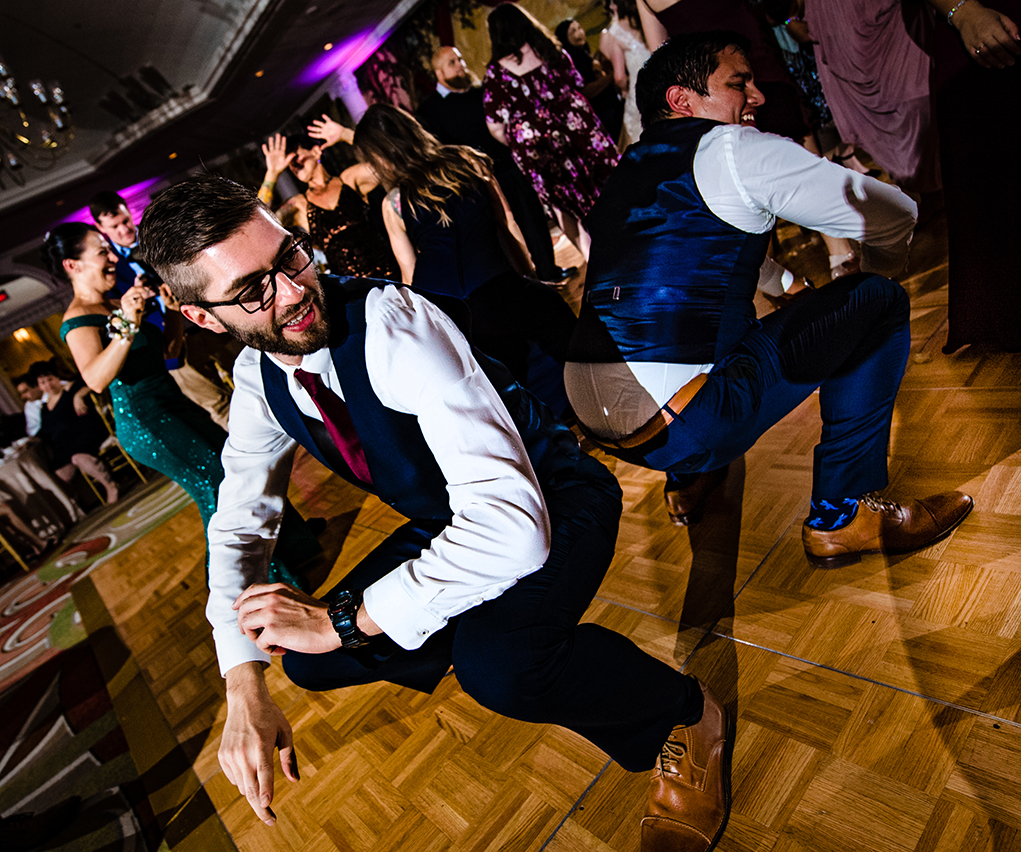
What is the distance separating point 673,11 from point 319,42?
9.33m

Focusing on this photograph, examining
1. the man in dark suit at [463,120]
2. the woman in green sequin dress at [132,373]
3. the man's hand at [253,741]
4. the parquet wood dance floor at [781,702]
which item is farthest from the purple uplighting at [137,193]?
the man's hand at [253,741]

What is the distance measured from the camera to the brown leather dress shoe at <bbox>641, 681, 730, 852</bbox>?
3.21 ft

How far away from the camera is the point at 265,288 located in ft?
3.35

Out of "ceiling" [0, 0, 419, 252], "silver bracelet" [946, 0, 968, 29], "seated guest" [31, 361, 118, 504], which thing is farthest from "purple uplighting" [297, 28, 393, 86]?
"silver bracelet" [946, 0, 968, 29]

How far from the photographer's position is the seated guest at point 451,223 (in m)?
2.18

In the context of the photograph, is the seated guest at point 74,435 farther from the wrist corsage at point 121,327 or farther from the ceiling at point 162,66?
the wrist corsage at point 121,327

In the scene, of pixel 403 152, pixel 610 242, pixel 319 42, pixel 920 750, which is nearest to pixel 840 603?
pixel 920 750

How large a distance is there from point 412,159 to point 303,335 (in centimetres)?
155

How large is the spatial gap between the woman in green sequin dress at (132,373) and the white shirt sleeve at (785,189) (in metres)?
1.89

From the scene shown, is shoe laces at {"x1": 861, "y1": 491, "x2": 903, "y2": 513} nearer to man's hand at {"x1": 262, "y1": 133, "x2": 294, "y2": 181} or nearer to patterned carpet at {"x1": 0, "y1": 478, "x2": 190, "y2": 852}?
patterned carpet at {"x1": 0, "y1": 478, "x2": 190, "y2": 852}

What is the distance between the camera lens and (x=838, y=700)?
3.59 feet

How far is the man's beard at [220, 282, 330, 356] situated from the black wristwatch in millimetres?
419

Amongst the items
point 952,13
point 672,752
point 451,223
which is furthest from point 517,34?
point 672,752

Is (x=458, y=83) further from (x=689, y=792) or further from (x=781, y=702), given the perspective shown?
(x=689, y=792)
